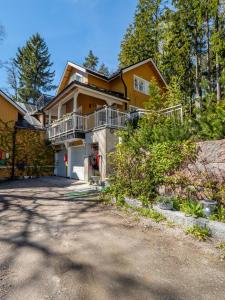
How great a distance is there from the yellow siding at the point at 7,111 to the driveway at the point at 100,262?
11.5m

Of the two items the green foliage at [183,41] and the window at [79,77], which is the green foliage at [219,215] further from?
the window at [79,77]

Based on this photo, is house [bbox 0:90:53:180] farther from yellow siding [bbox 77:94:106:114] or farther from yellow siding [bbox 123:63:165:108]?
yellow siding [bbox 123:63:165:108]

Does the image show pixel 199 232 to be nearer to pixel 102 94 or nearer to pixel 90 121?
pixel 90 121

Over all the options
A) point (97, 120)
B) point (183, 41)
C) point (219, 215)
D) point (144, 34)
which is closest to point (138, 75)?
point (183, 41)

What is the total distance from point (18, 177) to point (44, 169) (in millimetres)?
1984

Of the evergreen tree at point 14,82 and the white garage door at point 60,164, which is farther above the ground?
the evergreen tree at point 14,82

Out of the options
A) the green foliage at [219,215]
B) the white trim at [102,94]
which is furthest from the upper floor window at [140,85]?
the green foliage at [219,215]

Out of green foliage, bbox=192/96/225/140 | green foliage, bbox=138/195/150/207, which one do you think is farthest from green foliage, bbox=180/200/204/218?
green foliage, bbox=192/96/225/140

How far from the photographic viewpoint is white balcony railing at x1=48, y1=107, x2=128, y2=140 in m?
11.7

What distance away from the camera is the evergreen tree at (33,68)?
120ft

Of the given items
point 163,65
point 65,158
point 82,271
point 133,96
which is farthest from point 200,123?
point 163,65

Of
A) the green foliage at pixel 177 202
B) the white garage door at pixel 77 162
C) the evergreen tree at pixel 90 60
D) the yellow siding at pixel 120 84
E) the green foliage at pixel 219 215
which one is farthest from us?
the evergreen tree at pixel 90 60

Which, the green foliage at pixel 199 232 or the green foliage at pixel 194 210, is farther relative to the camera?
the green foliage at pixel 194 210

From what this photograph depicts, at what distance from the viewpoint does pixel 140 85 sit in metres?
18.8
